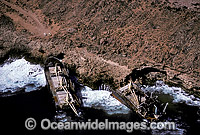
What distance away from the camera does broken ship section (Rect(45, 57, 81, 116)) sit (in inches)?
1062

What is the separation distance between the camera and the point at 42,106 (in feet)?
91.6

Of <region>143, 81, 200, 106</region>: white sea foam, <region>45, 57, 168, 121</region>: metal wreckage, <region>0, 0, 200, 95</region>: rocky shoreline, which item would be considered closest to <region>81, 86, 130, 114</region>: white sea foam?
<region>45, 57, 168, 121</region>: metal wreckage

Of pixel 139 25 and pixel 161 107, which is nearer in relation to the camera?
pixel 161 107

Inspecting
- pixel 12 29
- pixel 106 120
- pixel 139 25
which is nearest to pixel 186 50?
pixel 139 25

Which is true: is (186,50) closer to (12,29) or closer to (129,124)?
(129,124)

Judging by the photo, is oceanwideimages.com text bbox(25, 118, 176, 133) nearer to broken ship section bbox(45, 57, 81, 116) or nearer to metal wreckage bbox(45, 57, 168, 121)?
metal wreckage bbox(45, 57, 168, 121)

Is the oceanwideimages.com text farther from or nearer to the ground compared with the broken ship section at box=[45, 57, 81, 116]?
nearer to the ground

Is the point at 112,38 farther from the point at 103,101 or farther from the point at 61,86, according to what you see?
the point at 61,86

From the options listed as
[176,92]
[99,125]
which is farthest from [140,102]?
[176,92]

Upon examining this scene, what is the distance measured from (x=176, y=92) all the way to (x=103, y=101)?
31.4 ft

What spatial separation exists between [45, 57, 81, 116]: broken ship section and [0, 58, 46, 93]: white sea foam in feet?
5.41

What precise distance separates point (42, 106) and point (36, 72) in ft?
25.8

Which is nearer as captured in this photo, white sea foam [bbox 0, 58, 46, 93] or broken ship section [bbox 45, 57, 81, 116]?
broken ship section [bbox 45, 57, 81, 116]

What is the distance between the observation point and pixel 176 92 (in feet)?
105
